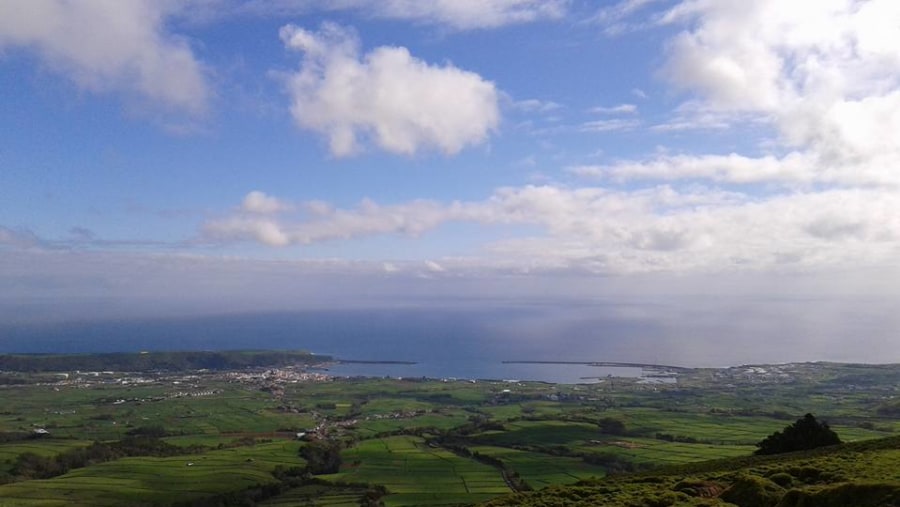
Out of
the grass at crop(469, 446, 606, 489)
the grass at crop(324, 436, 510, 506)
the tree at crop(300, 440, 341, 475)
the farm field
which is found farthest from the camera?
the tree at crop(300, 440, 341, 475)

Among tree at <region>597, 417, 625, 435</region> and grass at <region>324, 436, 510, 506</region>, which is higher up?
tree at <region>597, 417, 625, 435</region>

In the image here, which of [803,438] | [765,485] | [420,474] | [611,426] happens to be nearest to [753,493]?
[765,485]

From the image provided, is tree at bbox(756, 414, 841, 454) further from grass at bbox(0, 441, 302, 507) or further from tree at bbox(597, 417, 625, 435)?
tree at bbox(597, 417, 625, 435)

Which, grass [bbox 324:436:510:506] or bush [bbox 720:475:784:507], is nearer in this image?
bush [bbox 720:475:784:507]

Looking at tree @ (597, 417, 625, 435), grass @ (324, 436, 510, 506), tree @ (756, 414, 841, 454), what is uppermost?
tree @ (756, 414, 841, 454)

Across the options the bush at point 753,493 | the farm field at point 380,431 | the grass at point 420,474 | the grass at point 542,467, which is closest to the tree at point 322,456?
the farm field at point 380,431

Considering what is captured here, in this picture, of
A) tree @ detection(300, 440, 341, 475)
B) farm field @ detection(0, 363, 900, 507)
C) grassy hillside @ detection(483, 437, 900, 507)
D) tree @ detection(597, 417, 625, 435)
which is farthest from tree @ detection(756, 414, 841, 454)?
tree @ detection(597, 417, 625, 435)

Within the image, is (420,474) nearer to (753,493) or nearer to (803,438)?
(803,438)

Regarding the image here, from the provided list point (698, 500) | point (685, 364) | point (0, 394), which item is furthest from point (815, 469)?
point (685, 364)

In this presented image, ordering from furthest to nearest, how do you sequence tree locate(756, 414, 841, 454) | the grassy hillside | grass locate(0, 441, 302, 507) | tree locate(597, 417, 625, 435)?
tree locate(597, 417, 625, 435), grass locate(0, 441, 302, 507), tree locate(756, 414, 841, 454), the grassy hillside
